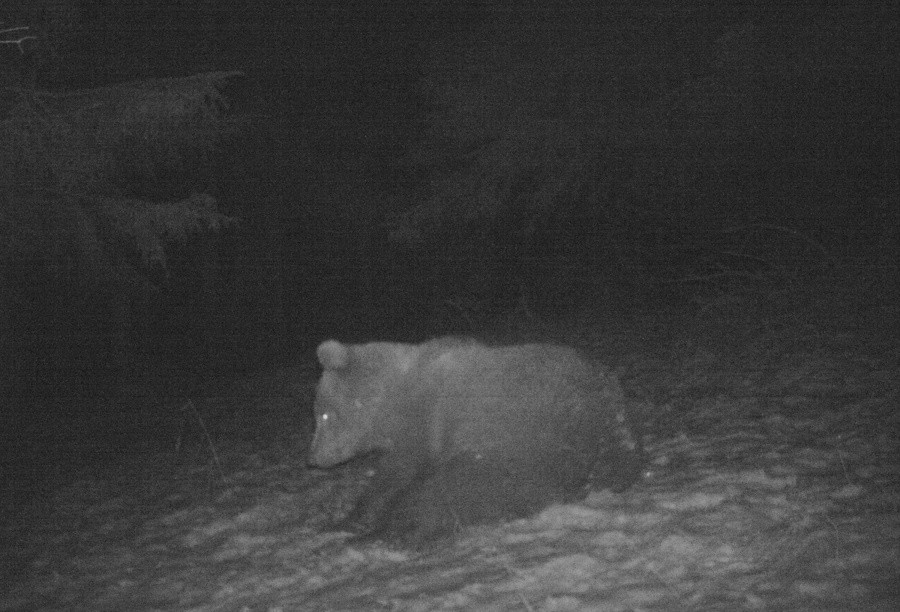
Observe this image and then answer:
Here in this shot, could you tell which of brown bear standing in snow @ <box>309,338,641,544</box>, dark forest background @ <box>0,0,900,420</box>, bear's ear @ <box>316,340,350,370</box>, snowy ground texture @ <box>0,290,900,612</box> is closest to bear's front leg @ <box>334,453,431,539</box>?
brown bear standing in snow @ <box>309,338,641,544</box>

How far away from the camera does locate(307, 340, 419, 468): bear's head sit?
18.3 ft

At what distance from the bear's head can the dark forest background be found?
4.23 meters

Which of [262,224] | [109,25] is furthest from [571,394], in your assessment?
[262,224]

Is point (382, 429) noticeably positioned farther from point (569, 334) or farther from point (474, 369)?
point (569, 334)

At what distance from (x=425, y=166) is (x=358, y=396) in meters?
10.5

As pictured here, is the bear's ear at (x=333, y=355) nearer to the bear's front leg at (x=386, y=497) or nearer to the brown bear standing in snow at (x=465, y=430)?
the brown bear standing in snow at (x=465, y=430)

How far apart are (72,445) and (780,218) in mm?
9396

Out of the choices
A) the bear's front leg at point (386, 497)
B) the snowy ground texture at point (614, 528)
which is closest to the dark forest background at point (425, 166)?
the snowy ground texture at point (614, 528)

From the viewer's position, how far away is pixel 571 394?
5.12m

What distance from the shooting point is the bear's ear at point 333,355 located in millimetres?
5453

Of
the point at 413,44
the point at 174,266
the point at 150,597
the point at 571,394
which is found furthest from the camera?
the point at 174,266

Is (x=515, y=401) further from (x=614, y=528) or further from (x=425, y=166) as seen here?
(x=425, y=166)

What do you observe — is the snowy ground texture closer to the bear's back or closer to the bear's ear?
the bear's back

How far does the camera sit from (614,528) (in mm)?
4367
